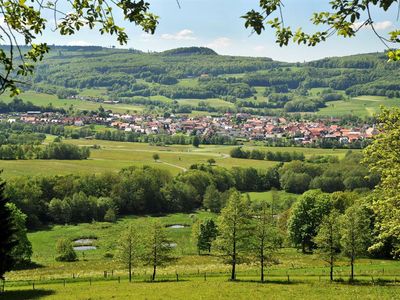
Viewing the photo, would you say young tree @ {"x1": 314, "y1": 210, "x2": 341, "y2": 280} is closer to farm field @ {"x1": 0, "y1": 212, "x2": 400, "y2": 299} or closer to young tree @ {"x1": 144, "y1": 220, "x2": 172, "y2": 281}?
farm field @ {"x1": 0, "y1": 212, "x2": 400, "y2": 299}

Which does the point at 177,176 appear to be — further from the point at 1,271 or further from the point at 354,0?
the point at 354,0

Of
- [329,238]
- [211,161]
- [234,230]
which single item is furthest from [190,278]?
[211,161]

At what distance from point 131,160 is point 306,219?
288 feet

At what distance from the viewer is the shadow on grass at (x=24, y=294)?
121ft

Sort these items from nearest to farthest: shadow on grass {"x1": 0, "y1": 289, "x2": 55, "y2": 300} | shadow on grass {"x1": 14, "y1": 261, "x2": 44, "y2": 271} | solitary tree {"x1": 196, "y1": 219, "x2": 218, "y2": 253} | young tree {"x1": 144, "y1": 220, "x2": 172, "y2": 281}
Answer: shadow on grass {"x1": 0, "y1": 289, "x2": 55, "y2": 300}
young tree {"x1": 144, "y1": 220, "x2": 172, "y2": 281}
shadow on grass {"x1": 14, "y1": 261, "x2": 44, "y2": 271}
solitary tree {"x1": 196, "y1": 219, "x2": 218, "y2": 253}

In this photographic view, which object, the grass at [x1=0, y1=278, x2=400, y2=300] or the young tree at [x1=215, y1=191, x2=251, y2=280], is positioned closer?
the grass at [x1=0, y1=278, x2=400, y2=300]

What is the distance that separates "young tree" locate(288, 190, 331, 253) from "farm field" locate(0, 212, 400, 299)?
260 cm

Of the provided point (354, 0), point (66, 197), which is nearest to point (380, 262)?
point (354, 0)

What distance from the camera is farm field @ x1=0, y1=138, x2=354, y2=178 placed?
122750 mm

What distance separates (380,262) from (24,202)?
66125 millimetres

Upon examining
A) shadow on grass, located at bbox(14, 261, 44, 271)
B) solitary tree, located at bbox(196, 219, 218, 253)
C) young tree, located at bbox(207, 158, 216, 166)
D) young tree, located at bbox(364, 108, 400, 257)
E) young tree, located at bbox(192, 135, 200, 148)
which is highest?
young tree, located at bbox(364, 108, 400, 257)

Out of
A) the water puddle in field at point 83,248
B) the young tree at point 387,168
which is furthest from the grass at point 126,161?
the young tree at point 387,168

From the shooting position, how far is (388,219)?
22.3 meters

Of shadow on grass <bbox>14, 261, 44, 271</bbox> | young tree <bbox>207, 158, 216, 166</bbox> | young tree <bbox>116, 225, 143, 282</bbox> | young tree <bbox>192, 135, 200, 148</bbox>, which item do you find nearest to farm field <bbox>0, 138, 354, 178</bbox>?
young tree <bbox>207, 158, 216, 166</bbox>
